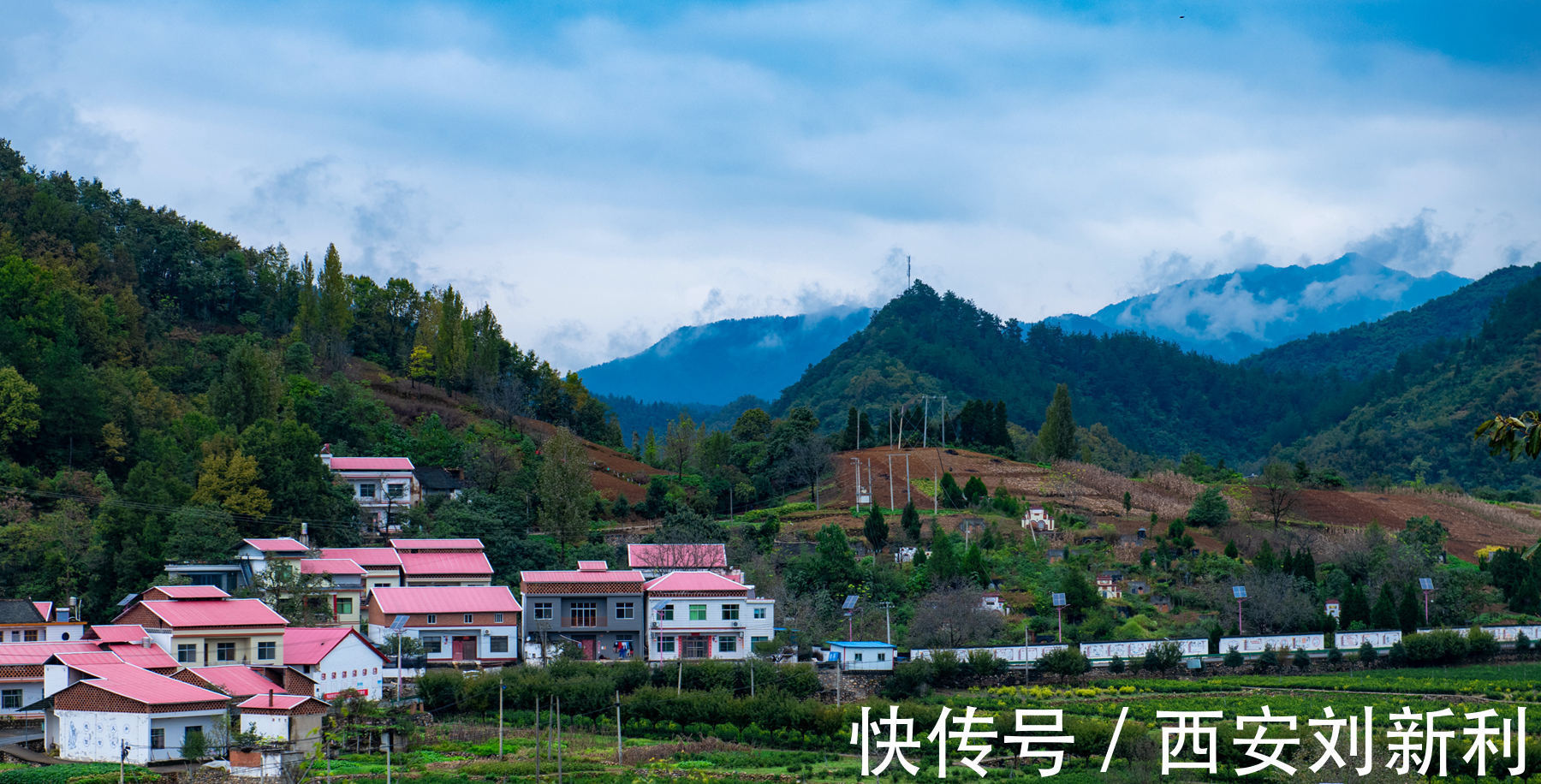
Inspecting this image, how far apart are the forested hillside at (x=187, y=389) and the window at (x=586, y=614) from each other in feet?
28.4

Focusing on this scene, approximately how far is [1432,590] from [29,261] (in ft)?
182

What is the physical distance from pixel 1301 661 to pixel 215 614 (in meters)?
30.6

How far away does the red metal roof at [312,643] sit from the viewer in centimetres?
3225

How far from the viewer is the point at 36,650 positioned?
31469 millimetres

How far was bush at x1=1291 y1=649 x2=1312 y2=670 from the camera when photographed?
38.7 metres

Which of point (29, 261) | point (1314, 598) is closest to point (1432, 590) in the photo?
point (1314, 598)

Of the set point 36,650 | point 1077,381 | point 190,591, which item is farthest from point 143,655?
point 1077,381

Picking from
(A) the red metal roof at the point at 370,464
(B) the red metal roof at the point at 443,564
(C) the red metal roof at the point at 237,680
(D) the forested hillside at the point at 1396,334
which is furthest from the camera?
(D) the forested hillside at the point at 1396,334

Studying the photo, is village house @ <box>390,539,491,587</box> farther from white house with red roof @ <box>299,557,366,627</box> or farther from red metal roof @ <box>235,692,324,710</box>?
red metal roof @ <box>235,692,324,710</box>

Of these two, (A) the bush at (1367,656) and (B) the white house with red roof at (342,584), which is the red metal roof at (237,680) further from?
(A) the bush at (1367,656)

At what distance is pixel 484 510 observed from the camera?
153 ft

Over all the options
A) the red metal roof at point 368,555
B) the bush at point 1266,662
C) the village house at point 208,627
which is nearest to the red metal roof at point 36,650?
the village house at point 208,627

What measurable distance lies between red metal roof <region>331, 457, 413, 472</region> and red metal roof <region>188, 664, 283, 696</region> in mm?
19028

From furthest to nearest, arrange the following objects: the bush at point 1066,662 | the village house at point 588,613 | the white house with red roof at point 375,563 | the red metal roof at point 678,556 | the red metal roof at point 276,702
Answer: the red metal roof at point 678,556 → the white house with red roof at point 375,563 → the village house at point 588,613 → the bush at point 1066,662 → the red metal roof at point 276,702
